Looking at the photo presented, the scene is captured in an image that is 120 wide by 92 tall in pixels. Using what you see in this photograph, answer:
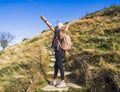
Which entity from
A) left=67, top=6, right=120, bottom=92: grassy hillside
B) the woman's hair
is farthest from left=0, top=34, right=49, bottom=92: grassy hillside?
the woman's hair

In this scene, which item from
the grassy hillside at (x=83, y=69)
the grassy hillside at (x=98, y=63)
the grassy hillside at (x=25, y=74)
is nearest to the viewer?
the grassy hillside at (x=98, y=63)

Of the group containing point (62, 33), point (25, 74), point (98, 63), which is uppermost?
point (62, 33)

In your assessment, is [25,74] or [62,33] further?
[25,74]

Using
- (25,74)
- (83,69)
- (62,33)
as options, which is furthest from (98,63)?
(25,74)

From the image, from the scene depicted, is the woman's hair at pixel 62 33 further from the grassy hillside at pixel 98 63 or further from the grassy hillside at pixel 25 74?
the grassy hillside at pixel 25 74

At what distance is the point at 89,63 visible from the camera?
1027cm

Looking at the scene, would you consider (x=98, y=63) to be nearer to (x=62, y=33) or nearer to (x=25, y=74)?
(x=62, y=33)

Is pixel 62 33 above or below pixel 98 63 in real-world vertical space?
above

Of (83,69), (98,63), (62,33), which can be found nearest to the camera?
(62,33)

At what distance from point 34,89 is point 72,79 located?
5.24ft

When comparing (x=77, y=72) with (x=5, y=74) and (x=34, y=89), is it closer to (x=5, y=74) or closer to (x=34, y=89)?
(x=34, y=89)

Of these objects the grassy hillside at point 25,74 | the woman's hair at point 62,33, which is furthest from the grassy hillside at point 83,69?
the woman's hair at point 62,33

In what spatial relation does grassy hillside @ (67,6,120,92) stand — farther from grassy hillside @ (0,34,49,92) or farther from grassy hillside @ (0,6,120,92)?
grassy hillside @ (0,34,49,92)

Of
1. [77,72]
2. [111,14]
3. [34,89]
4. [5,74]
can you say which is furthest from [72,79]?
[111,14]
